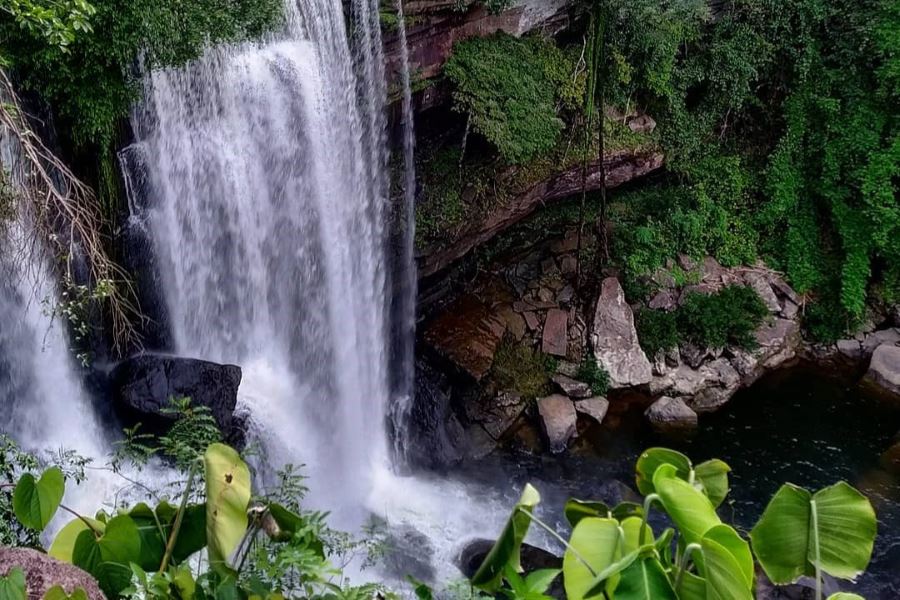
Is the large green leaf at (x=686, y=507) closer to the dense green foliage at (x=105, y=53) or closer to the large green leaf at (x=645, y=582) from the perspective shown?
the large green leaf at (x=645, y=582)

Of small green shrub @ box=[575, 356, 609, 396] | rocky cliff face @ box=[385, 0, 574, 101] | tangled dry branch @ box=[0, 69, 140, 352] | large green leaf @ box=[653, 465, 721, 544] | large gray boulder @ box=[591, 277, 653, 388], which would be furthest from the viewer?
large gray boulder @ box=[591, 277, 653, 388]

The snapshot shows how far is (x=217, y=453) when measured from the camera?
173 centimetres

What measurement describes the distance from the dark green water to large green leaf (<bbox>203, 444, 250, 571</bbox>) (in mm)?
7133

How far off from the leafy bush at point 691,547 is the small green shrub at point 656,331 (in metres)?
9.11

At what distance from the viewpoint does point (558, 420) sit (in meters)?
9.70

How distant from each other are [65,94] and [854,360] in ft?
36.5

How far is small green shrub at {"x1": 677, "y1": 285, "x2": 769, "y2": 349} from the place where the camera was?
10797 mm

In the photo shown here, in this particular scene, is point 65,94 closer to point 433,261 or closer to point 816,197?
point 433,261

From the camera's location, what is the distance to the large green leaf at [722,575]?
1.42m

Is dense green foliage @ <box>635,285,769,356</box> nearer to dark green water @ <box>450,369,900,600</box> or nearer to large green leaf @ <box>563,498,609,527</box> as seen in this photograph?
dark green water @ <box>450,369,900,600</box>

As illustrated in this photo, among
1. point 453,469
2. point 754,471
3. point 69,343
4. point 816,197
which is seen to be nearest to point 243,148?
point 69,343

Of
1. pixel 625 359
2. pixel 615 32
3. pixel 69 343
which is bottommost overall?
pixel 625 359

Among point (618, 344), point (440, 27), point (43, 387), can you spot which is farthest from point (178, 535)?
point (618, 344)

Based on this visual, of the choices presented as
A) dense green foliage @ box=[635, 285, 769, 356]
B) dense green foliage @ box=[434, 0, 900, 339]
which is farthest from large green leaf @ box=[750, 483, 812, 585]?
dense green foliage @ box=[635, 285, 769, 356]
